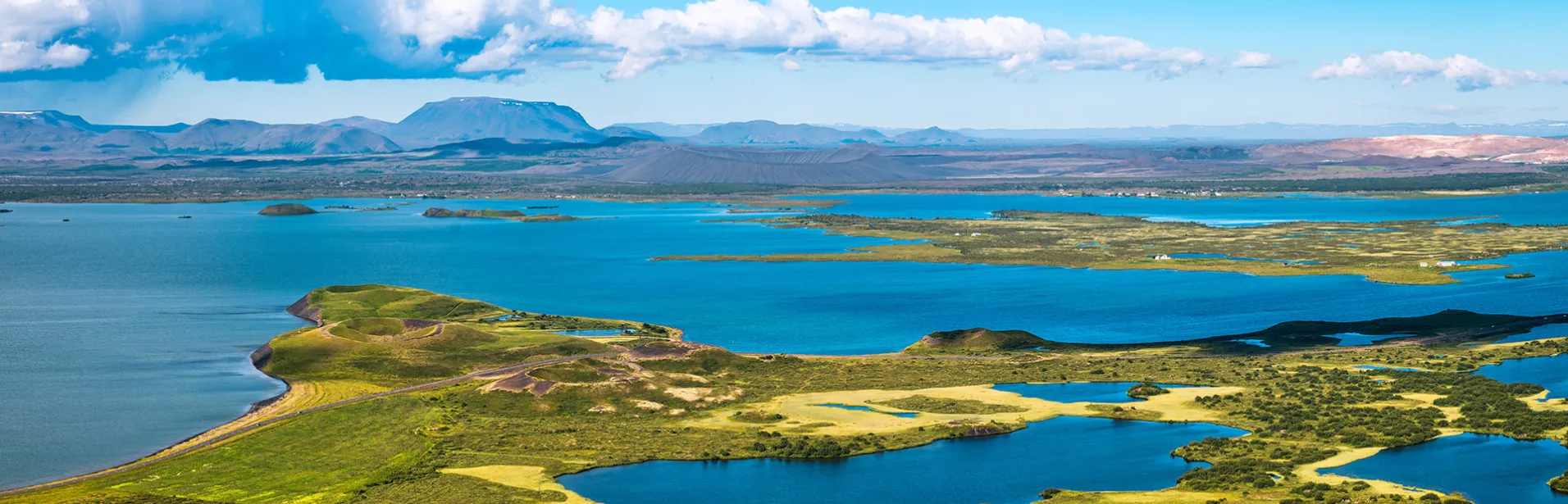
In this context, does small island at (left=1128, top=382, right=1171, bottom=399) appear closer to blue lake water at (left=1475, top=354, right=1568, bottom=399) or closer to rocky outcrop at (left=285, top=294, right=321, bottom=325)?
blue lake water at (left=1475, top=354, right=1568, bottom=399)

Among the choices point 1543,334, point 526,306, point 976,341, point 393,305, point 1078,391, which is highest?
point 393,305

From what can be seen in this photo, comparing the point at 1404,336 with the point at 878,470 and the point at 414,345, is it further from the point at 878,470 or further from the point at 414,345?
the point at 414,345

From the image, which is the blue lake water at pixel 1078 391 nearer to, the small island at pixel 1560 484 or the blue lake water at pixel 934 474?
the blue lake water at pixel 934 474

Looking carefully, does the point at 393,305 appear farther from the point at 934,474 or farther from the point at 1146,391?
the point at 934,474

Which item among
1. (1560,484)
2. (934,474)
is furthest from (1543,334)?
(934,474)

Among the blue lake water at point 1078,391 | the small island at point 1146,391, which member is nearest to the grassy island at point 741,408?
the small island at point 1146,391

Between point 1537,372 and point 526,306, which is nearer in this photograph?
point 1537,372
